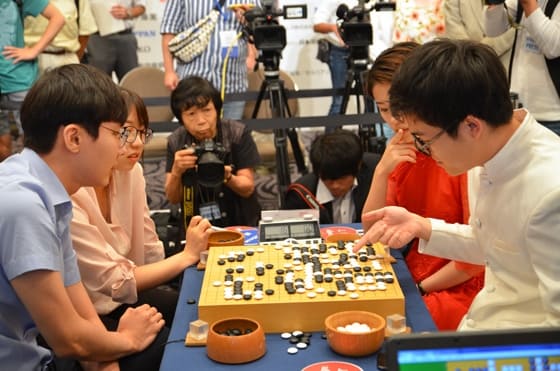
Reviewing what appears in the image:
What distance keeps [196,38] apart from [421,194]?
2.39 meters

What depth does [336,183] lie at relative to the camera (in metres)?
2.97

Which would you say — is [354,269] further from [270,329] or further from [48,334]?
[48,334]

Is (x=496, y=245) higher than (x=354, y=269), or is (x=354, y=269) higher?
(x=496, y=245)

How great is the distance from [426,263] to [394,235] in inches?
18.3

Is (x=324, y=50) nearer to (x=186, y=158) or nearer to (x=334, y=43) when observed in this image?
(x=334, y=43)

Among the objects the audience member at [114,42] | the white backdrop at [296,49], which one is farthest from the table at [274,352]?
the white backdrop at [296,49]

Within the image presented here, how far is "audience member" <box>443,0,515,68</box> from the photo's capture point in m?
4.09

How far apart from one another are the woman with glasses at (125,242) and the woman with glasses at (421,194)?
58cm

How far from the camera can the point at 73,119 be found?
176 centimetres

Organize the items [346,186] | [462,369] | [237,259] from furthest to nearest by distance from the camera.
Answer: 1. [346,186]
2. [237,259]
3. [462,369]

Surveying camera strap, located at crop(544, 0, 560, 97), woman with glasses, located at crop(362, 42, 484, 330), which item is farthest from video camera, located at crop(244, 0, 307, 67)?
woman with glasses, located at crop(362, 42, 484, 330)

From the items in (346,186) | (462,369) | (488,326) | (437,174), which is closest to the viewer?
(462,369)

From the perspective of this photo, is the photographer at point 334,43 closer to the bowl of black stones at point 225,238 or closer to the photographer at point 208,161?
the photographer at point 208,161

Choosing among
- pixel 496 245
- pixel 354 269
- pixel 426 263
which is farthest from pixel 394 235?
pixel 426 263
